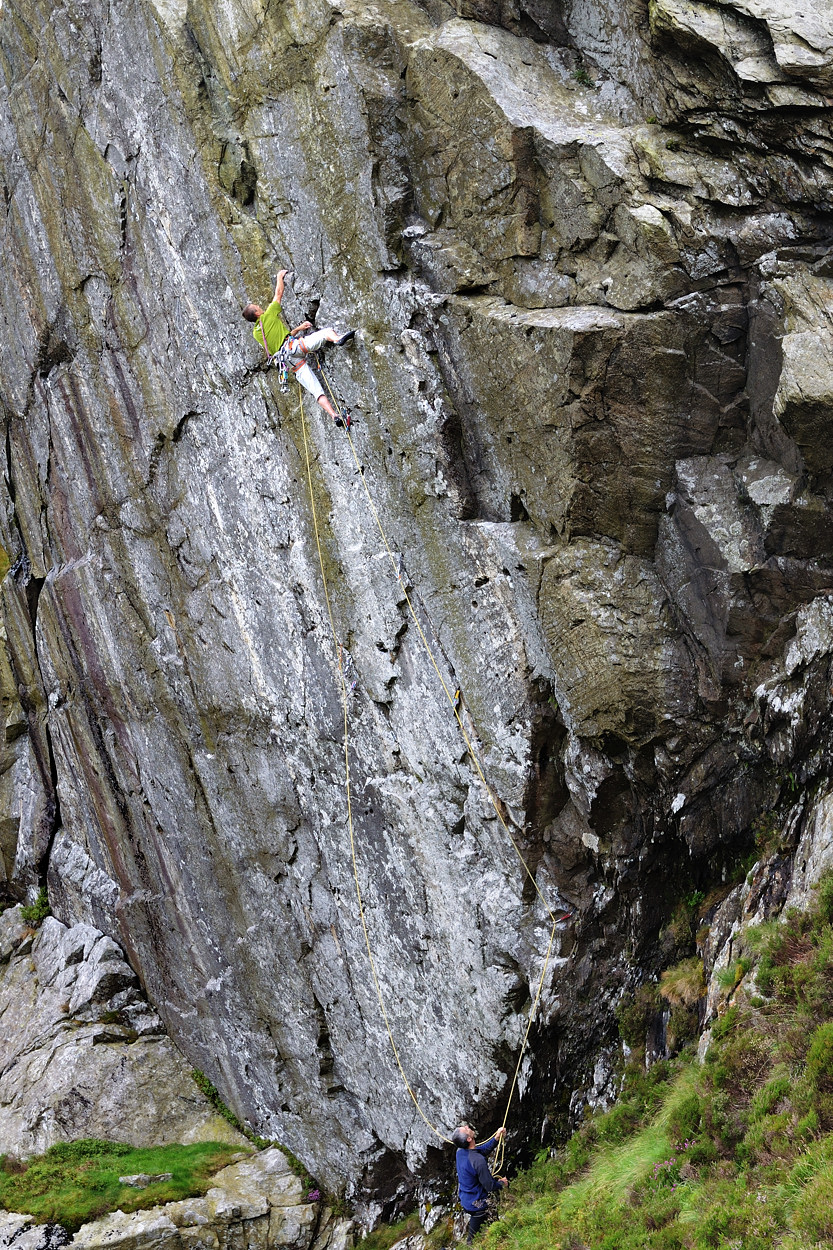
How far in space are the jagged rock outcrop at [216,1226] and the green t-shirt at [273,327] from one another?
490 inches

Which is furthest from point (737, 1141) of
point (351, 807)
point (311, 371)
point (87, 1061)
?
point (87, 1061)

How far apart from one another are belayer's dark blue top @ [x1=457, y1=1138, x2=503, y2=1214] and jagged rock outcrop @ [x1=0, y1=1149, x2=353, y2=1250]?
3703 millimetres

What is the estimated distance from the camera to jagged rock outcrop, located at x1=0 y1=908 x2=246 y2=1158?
53.6ft

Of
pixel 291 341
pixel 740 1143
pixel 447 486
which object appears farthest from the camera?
pixel 291 341

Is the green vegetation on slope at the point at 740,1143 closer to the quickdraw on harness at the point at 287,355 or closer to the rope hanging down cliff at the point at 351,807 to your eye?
the rope hanging down cliff at the point at 351,807

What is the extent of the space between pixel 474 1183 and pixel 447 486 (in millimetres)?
8398

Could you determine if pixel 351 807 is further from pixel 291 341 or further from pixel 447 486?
pixel 291 341

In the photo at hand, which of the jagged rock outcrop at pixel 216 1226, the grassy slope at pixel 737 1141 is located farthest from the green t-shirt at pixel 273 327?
the jagged rock outcrop at pixel 216 1226

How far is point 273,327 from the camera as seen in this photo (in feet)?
42.4

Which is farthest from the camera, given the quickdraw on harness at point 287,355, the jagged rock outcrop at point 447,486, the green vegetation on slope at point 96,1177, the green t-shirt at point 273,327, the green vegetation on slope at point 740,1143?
the green vegetation on slope at point 96,1177

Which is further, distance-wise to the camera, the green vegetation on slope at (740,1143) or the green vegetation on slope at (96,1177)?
the green vegetation on slope at (96,1177)

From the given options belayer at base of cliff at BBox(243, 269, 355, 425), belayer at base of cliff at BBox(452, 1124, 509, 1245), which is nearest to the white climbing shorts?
belayer at base of cliff at BBox(243, 269, 355, 425)

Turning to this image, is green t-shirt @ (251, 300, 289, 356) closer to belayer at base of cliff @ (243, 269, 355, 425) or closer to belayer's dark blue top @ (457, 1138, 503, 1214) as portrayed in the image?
belayer at base of cliff @ (243, 269, 355, 425)

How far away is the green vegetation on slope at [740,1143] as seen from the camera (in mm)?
7523
